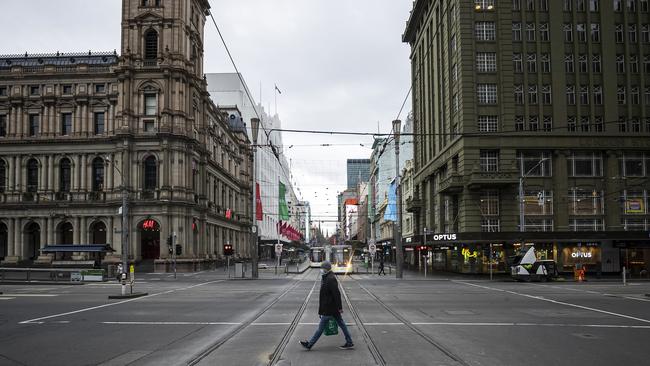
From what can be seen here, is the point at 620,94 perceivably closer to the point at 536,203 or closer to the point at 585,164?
the point at 585,164

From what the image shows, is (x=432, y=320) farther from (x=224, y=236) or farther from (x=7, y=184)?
(x=224, y=236)

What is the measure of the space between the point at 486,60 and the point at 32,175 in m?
50.7

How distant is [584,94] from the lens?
57781mm

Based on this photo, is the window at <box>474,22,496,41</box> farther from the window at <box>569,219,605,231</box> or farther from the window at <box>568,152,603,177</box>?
the window at <box>569,219,605,231</box>

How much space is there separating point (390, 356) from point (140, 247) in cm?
5564

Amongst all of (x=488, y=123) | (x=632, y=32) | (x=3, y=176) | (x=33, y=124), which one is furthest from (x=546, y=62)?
(x=3, y=176)

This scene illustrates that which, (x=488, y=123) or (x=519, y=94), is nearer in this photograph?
(x=488, y=123)

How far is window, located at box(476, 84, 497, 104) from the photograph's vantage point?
57.4 m

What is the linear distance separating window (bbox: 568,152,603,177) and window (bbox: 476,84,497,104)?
9.39 meters

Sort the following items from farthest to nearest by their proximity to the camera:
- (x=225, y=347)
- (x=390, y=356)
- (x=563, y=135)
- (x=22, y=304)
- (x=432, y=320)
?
(x=563, y=135) → (x=22, y=304) → (x=432, y=320) → (x=225, y=347) → (x=390, y=356)

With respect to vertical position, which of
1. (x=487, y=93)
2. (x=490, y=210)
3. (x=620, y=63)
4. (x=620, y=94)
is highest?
(x=620, y=63)

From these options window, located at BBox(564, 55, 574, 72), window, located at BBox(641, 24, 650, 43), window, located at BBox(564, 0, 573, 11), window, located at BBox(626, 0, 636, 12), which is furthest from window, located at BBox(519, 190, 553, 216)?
window, located at BBox(626, 0, 636, 12)

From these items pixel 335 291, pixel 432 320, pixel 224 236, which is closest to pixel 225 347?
pixel 335 291

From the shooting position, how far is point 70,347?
548 inches
